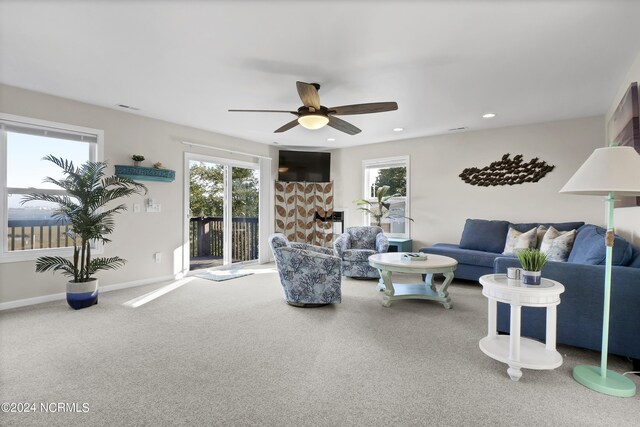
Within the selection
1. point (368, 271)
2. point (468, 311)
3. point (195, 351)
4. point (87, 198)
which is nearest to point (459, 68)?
point (468, 311)

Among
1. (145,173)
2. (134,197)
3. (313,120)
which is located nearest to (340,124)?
(313,120)

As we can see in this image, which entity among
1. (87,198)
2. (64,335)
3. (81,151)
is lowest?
(64,335)

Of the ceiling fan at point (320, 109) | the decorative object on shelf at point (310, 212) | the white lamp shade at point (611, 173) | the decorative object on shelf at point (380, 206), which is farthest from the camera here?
the decorative object on shelf at point (310, 212)

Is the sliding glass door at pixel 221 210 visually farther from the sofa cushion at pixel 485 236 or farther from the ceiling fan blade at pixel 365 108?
the sofa cushion at pixel 485 236

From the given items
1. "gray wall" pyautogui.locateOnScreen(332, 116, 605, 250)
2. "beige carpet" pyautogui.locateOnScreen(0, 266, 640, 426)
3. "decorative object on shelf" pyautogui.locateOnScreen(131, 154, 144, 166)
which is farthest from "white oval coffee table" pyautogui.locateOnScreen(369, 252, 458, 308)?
"decorative object on shelf" pyautogui.locateOnScreen(131, 154, 144, 166)

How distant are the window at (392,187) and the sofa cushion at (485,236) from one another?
1222 millimetres

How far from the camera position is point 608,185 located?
187 cm

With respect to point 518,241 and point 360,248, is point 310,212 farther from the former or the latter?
point 518,241

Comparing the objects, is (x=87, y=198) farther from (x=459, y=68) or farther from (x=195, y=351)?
(x=459, y=68)

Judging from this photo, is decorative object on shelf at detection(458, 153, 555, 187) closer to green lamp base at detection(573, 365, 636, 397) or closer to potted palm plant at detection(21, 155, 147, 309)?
green lamp base at detection(573, 365, 636, 397)

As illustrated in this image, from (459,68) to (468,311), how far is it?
2.50 m

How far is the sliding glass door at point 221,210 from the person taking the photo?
216 inches

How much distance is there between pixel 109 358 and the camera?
2.34m

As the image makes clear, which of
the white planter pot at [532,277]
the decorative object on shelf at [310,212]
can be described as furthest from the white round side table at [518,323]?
the decorative object on shelf at [310,212]
